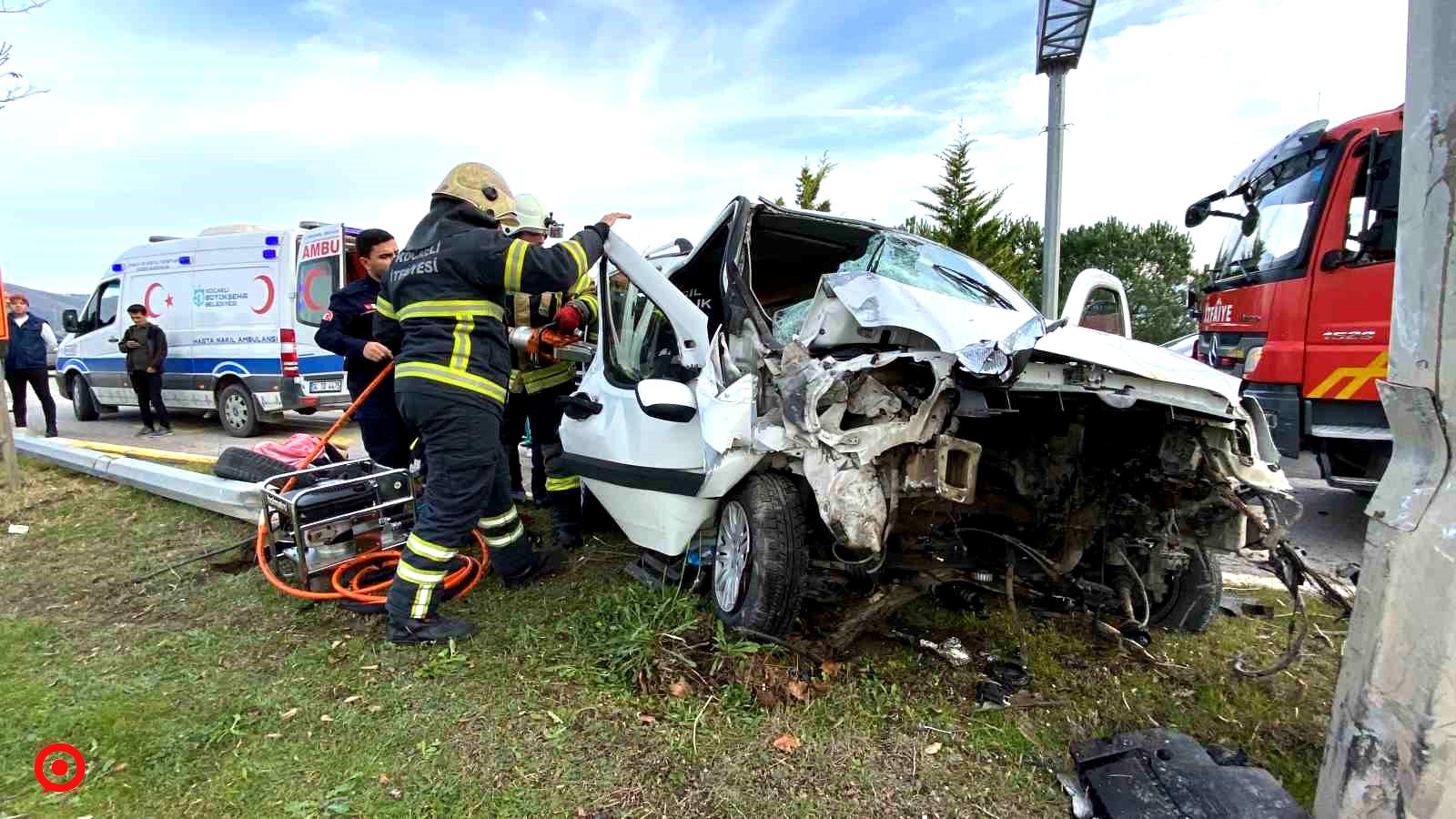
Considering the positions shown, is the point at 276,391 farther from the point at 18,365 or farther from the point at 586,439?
the point at 586,439

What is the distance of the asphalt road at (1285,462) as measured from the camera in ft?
13.5

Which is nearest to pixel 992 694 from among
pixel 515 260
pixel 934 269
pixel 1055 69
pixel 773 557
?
pixel 773 557

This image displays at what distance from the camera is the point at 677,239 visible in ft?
12.3

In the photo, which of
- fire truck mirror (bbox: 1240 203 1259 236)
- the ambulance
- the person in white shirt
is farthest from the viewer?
the person in white shirt

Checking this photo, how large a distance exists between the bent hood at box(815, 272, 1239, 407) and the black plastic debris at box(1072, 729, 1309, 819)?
0.99 m

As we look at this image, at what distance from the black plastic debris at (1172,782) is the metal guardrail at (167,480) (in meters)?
3.60

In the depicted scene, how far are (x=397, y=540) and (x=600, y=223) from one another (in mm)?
1920

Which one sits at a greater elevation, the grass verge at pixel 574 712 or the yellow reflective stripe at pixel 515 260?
the yellow reflective stripe at pixel 515 260

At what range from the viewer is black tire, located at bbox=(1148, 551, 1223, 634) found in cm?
282

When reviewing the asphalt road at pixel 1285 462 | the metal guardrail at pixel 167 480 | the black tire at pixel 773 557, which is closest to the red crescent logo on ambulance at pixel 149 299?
the asphalt road at pixel 1285 462

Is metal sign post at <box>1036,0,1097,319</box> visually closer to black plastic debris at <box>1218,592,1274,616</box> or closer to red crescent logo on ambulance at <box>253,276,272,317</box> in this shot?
black plastic debris at <box>1218,592,1274,616</box>

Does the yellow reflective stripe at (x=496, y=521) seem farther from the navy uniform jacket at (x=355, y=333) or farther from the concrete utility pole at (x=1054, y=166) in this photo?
the concrete utility pole at (x=1054, y=166)

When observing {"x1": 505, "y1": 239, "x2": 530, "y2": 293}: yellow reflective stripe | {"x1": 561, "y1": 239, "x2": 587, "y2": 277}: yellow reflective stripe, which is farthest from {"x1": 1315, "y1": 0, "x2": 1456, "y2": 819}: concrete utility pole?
{"x1": 505, "y1": 239, "x2": 530, "y2": 293}: yellow reflective stripe

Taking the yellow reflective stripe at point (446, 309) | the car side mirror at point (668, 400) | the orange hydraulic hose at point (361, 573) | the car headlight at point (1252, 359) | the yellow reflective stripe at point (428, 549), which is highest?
the yellow reflective stripe at point (446, 309)
